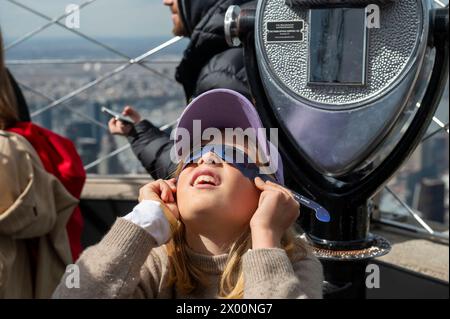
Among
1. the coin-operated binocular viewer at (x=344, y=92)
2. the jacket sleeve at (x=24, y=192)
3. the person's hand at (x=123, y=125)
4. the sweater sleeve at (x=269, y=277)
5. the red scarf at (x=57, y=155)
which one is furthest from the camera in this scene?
the person's hand at (x=123, y=125)

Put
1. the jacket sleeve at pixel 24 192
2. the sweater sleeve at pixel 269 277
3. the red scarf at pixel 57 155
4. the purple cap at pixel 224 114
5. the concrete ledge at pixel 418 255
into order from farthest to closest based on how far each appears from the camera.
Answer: the concrete ledge at pixel 418 255, the red scarf at pixel 57 155, the jacket sleeve at pixel 24 192, the purple cap at pixel 224 114, the sweater sleeve at pixel 269 277

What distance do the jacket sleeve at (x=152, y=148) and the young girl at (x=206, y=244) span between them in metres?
0.53

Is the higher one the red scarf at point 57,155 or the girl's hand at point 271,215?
the girl's hand at point 271,215

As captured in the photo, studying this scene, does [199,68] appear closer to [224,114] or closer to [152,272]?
[224,114]

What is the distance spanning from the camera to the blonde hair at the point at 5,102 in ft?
4.22

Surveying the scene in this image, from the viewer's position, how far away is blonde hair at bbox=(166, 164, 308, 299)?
0.79m

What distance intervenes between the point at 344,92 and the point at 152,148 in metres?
0.52

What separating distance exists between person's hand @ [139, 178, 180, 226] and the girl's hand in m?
0.10

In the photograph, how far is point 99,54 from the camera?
3.41m

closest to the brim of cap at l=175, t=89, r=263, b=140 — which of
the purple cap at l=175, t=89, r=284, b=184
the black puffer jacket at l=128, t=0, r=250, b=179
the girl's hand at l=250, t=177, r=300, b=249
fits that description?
the purple cap at l=175, t=89, r=284, b=184

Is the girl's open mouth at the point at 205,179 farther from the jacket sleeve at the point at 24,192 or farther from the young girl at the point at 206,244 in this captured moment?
the jacket sleeve at the point at 24,192

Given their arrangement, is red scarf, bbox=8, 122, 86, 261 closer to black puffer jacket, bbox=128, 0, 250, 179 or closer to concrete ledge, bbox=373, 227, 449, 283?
black puffer jacket, bbox=128, 0, 250, 179

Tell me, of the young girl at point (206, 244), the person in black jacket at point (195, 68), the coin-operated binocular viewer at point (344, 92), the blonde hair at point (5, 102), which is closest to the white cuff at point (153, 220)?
the young girl at point (206, 244)
